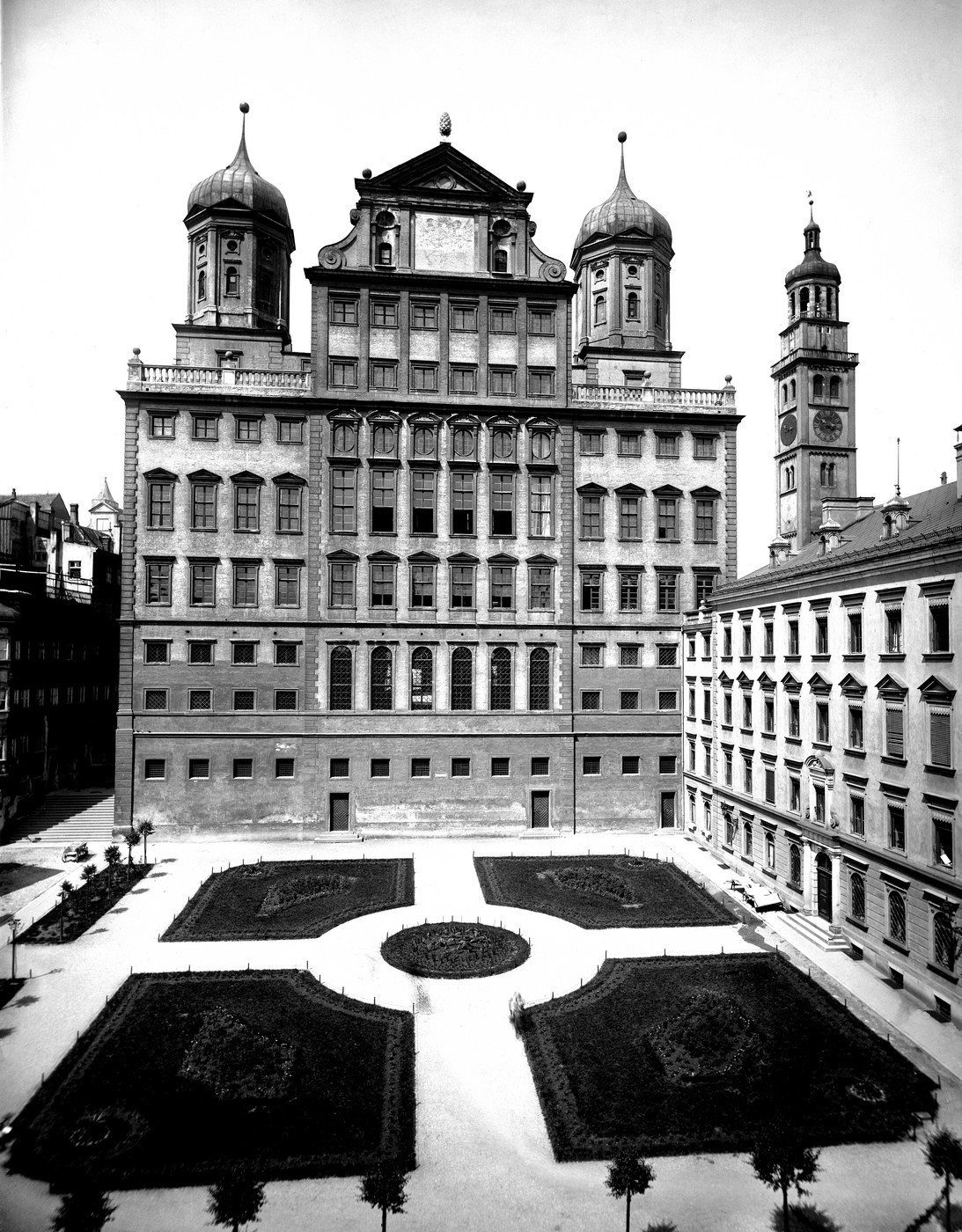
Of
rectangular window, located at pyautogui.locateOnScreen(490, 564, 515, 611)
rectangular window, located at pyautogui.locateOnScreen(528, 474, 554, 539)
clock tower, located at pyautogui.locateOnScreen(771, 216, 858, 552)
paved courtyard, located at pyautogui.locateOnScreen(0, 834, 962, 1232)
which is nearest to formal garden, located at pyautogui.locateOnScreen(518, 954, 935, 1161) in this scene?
paved courtyard, located at pyautogui.locateOnScreen(0, 834, 962, 1232)

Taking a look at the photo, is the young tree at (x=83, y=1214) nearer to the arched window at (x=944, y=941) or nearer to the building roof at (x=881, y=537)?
the arched window at (x=944, y=941)

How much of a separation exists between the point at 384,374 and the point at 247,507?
11629 mm

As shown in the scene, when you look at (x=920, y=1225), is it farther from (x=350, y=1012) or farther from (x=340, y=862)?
(x=340, y=862)

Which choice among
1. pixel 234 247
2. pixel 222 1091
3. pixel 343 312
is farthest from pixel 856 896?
pixel 234 247

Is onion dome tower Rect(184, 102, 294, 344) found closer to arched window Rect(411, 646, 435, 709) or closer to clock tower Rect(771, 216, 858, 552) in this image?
arched window Rect(411, 646, 435, 709)

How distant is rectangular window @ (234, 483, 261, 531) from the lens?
49125mm

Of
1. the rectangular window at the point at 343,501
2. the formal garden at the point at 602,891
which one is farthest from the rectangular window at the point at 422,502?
the formal garden at the point at 602,891

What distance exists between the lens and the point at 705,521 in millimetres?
52250

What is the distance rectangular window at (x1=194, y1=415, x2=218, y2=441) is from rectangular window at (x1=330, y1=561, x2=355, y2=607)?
10.6 metres

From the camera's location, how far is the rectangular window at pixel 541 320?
50656 mm

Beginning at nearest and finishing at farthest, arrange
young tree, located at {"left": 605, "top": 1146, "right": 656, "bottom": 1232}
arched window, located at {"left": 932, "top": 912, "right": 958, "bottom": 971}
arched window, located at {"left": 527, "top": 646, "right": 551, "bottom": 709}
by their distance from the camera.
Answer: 1. young tree, located at {"left": 605, "top": 1146, "right": 656, "bottom": 1232}
2. arched window, located at {"left": 932, "top": 912, "right": 958, "bottom": 971}
3. arched window, located at {"left": 527, "top": 646, "right": 551, "bottom": 709}

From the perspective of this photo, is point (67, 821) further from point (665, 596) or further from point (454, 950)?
point (665, 596)

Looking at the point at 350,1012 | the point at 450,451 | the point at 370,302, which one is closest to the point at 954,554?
Result: the point at 350,1012

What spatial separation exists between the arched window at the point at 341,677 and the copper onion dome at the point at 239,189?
101ft
